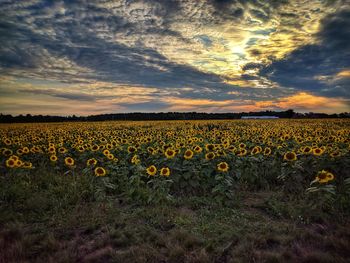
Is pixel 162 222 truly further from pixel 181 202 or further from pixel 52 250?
pixel 52 250

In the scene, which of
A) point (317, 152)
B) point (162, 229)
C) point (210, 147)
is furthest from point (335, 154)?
point (162, 229)

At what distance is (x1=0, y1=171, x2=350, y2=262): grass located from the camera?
4598 millimetres

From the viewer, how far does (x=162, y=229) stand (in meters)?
5.67

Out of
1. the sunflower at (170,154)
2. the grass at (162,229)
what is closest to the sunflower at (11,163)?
the grass at (162,229)

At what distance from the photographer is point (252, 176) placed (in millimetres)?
8672

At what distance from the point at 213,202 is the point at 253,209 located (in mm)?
964

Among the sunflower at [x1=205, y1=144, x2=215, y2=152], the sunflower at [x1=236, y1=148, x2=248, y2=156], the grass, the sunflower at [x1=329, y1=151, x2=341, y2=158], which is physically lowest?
the grass

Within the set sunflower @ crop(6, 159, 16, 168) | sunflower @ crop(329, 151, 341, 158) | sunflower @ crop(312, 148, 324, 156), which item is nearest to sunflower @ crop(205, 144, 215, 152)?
sunflower @ crop(312, 148, 324, 156)

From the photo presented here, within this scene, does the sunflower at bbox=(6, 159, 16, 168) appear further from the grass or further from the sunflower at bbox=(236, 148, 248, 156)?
the sunflower at bbox=(236, 148, 248, 156)

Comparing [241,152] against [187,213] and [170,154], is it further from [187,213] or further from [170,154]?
[187,213]

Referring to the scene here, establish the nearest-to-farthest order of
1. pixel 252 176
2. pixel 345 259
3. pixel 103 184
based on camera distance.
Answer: pixel 345 259 → pixel 103 184 → pixel 252 176

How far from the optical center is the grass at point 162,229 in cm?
460

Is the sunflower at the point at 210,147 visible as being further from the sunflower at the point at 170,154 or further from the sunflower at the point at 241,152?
the sunflower at the point at 170,154

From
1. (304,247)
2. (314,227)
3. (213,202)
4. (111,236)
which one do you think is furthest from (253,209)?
(111,236)
